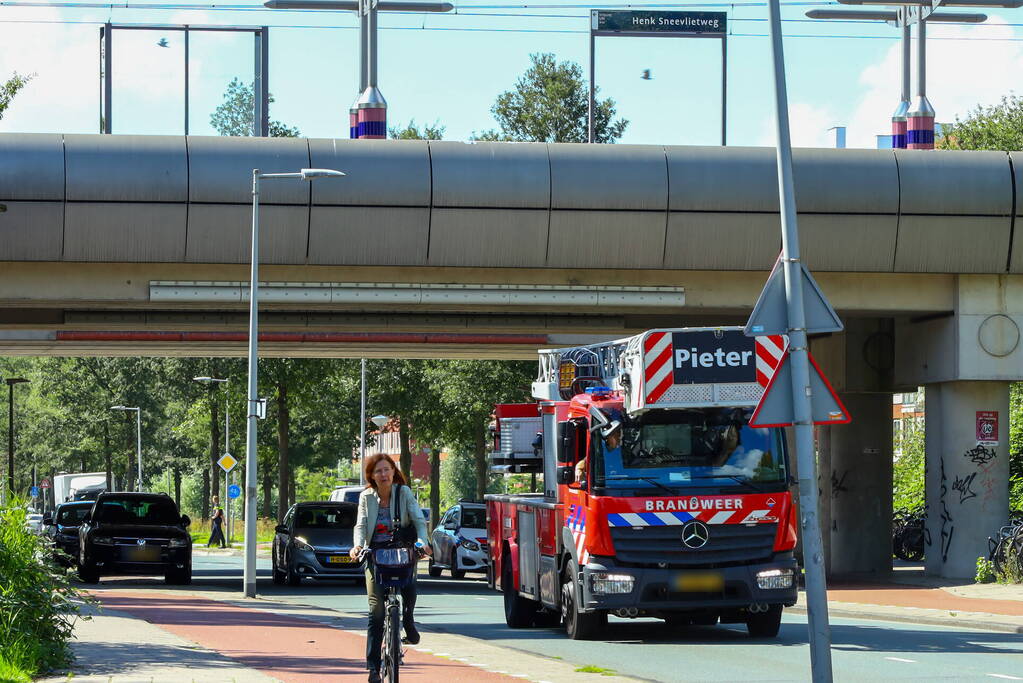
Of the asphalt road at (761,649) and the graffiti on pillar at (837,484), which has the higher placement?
the graffiti on pillar at (837,484)

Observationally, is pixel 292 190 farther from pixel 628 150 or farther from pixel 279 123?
pixel 279 123

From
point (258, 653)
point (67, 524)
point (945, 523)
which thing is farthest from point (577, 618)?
point (67, 524)

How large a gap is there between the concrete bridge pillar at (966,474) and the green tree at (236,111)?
1309 centimetres

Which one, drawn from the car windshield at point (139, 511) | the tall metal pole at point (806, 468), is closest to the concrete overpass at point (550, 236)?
the car windshield at point (139, 511)

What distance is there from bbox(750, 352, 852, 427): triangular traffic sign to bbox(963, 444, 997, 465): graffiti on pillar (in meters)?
16.9

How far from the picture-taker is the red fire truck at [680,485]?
51.9 ft

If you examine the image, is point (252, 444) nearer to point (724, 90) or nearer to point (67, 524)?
point (724, 90)

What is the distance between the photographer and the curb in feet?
61.4

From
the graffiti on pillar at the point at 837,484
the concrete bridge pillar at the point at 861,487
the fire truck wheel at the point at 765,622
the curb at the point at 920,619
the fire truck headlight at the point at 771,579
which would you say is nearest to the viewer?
the fire truck headlight at the point at 771,579

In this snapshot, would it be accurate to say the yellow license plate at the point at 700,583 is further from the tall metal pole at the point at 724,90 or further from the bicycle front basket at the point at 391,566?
the tall metal pole at the point at 724,90

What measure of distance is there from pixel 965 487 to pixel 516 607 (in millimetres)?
11392

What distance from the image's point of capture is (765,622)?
681 inches

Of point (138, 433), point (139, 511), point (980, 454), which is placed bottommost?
point (139, 511)

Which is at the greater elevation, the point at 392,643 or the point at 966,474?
the point at 966,474
